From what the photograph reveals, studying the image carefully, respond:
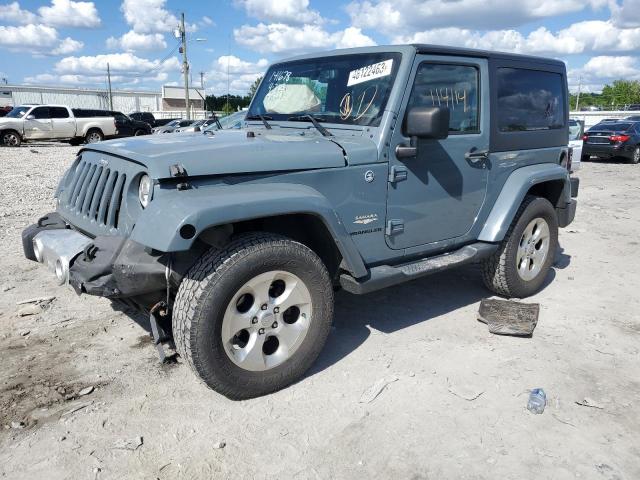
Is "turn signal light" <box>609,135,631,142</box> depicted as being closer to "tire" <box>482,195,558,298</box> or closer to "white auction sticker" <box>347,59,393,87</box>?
"tire" <box>482,195,558,298</box>

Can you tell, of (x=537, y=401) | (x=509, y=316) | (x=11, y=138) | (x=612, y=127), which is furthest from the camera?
(x=11, y=138)

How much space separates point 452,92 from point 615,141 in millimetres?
15985

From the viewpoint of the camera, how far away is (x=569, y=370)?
3568mm

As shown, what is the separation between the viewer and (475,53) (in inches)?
161

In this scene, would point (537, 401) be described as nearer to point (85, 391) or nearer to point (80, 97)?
point (85, 391)

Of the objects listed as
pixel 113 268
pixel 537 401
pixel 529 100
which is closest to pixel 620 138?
pixel 529 100

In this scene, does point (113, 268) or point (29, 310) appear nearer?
point (113, 268)

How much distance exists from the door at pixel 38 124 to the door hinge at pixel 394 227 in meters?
20.7

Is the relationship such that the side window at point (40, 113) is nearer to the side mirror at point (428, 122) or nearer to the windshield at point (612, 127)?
the windshield at point (612, 127)

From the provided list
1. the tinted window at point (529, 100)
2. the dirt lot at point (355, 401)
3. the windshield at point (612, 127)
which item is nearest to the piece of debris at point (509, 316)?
the dirt lot at point (355, 401)

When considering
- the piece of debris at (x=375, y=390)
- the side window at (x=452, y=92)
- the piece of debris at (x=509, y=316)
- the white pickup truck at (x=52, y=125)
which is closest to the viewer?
the piece of debris at (x=375, y=390)

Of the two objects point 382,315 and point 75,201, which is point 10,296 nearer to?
point 75,201

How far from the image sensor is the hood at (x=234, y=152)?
2869 mm

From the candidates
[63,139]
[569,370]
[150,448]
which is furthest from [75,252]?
[63,139]
